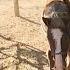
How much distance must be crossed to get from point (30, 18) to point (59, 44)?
1.95 meters

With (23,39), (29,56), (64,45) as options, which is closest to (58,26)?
(64,45)

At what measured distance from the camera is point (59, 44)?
823 mm

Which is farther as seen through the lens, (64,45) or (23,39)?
(23,39)

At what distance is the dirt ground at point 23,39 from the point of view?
191 centimetres

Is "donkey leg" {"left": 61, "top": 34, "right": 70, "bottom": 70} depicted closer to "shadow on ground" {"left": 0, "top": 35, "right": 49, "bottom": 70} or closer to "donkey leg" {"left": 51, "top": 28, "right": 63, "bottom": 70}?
"donkey leg" {"left": 51, "top": 28, "right": 63, "bottom": 70}

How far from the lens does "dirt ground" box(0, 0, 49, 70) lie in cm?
191

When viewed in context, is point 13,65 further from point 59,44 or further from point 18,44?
point 59,44

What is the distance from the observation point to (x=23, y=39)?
7.54 ft

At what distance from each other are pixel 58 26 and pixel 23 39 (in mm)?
1436

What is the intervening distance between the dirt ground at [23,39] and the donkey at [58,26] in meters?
0.50

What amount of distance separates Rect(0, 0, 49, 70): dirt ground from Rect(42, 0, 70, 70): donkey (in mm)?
503

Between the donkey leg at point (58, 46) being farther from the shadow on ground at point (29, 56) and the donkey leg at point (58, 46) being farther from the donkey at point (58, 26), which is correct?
the shadow on ground at point (29, 56)

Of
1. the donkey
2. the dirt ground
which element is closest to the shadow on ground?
the dirt ground

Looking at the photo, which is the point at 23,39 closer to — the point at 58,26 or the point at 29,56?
the point at 29,56
